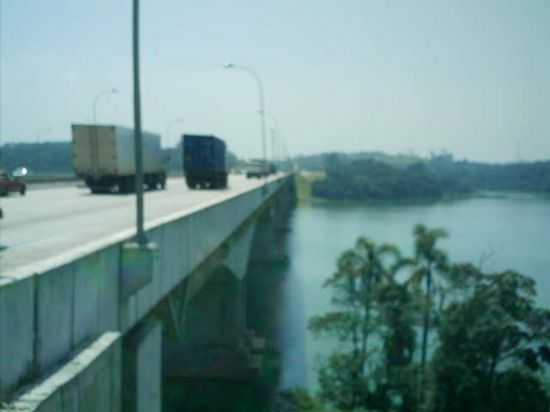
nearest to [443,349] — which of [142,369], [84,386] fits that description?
[142,369]

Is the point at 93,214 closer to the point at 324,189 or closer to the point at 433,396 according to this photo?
the point at 433,396

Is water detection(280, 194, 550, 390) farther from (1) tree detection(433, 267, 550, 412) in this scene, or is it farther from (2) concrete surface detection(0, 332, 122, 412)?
(2) concrete surface detection(0, 332, 122, 412)

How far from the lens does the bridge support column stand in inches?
391

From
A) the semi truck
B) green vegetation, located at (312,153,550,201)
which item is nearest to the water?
→ green vegetation, located at (312,153,550,201)

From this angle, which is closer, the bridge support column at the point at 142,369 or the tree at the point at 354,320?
the bridge support column at the point at 142,369

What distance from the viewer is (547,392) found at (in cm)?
2352

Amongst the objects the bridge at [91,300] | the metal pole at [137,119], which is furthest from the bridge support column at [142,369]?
the metal pole at [137,119]

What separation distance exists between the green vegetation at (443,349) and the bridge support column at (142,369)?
12831 millimetres

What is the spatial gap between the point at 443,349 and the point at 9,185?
17.3 m

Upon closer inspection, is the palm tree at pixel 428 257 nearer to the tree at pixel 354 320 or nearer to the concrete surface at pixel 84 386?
the tree at pixel 354 320

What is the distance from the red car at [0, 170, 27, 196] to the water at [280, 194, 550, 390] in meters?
12.4

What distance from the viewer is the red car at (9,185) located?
3014 centimetres

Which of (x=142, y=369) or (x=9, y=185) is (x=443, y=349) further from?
(x=9, y=185)

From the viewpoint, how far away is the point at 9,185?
101 feet
